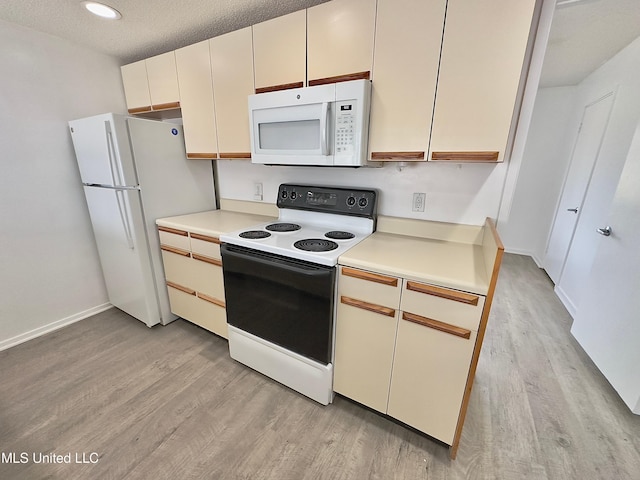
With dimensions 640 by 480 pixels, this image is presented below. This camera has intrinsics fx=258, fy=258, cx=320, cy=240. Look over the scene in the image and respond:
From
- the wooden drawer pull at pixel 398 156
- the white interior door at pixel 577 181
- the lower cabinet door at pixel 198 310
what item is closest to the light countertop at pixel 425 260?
the wooden drawer pull at pixel 398 156

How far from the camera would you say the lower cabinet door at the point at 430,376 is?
112 centimetres

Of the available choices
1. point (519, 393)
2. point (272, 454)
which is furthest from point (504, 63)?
point (272, 454)

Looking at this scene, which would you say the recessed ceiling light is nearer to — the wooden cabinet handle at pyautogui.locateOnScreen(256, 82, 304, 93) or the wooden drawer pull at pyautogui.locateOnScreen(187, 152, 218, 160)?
the wooden drawer pull at pyautogui.locateOnScreen(187, 152, 218, 160)

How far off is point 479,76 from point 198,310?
2.30m

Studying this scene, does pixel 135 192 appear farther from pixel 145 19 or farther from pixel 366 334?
pixel 366 334

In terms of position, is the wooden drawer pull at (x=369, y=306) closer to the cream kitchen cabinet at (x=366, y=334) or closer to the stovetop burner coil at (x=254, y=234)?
the cream kitchen cabinet at (x=366, y=334)

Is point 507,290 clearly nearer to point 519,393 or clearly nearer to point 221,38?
point 519,393

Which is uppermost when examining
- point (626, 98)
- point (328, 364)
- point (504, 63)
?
point (626, 98)

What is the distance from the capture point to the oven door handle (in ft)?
4.29

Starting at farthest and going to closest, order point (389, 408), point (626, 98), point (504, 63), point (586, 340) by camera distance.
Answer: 1. point (626, 98)
2. point (586, 340)
3. point (389, 408)
4. point (504, 63)

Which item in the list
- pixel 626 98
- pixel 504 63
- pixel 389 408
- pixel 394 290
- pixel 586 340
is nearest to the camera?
pixel 504 63

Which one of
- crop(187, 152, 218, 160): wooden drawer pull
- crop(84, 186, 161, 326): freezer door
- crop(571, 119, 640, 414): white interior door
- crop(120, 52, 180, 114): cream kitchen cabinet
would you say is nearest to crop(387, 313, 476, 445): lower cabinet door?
crop(571, 119, 640, 414): white interior door

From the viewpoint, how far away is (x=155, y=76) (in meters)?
2.10

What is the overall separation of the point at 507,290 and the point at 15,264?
4.64 m
